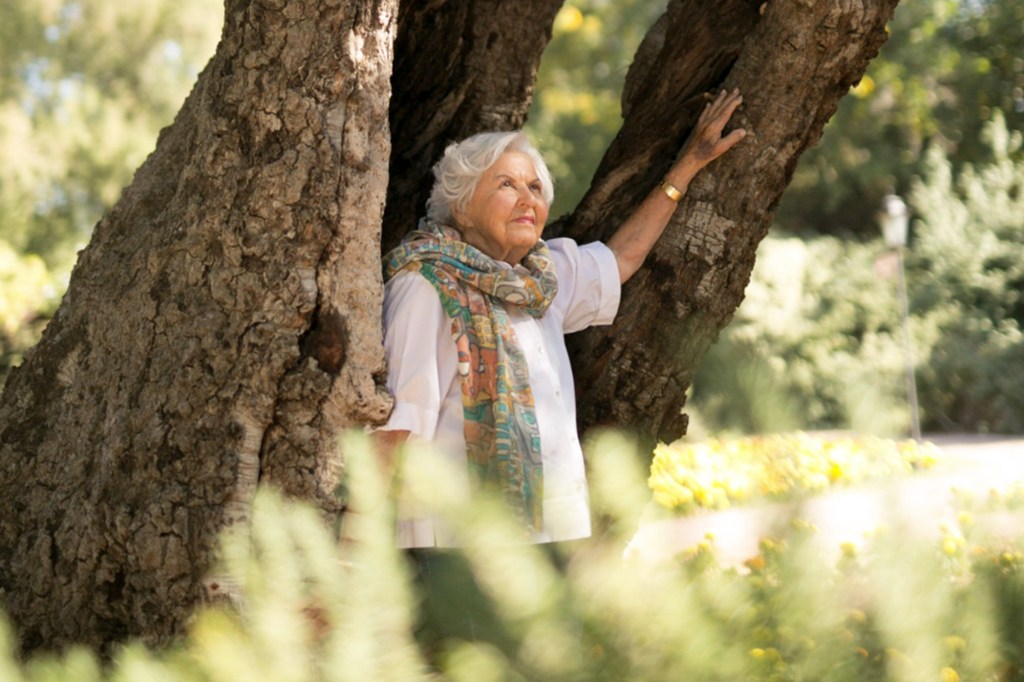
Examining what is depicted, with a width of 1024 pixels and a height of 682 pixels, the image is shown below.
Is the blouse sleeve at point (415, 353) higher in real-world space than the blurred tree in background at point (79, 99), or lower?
lower

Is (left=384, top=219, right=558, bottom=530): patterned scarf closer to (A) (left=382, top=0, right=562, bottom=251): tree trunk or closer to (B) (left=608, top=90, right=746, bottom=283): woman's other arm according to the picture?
(B) (left=608, top=90, right=746, bottom=283): woman's other arm

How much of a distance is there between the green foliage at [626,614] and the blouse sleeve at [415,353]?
1624 mm

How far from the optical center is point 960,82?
17562 mm

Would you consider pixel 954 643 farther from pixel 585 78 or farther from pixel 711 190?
pixel 585 78

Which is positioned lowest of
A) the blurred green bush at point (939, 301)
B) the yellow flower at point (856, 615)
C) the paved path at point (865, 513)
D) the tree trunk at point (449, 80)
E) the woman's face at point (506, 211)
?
the yellow flower at point (856, 615)

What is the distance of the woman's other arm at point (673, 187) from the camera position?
3559mm

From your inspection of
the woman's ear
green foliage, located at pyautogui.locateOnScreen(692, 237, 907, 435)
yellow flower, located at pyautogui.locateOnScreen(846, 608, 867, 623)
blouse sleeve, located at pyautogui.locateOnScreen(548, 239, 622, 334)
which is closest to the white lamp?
green foliage, located at pyautogui.locateOnScreen(692, 237, 907, 435)

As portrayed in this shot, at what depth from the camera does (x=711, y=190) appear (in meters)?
3.58

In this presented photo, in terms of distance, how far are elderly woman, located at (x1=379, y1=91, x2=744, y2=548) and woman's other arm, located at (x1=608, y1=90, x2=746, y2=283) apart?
0.40 ft

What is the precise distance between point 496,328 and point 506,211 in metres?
0.41

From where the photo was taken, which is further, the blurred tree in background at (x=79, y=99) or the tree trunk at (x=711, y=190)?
the blurred tree in background at (x=79, y=99)

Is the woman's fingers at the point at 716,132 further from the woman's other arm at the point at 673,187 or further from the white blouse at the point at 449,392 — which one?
the white blouse at the point at 449,392

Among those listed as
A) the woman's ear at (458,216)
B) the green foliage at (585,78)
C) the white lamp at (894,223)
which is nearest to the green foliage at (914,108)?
the green foliage at (585,78)

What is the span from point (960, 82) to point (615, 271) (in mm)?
16057
